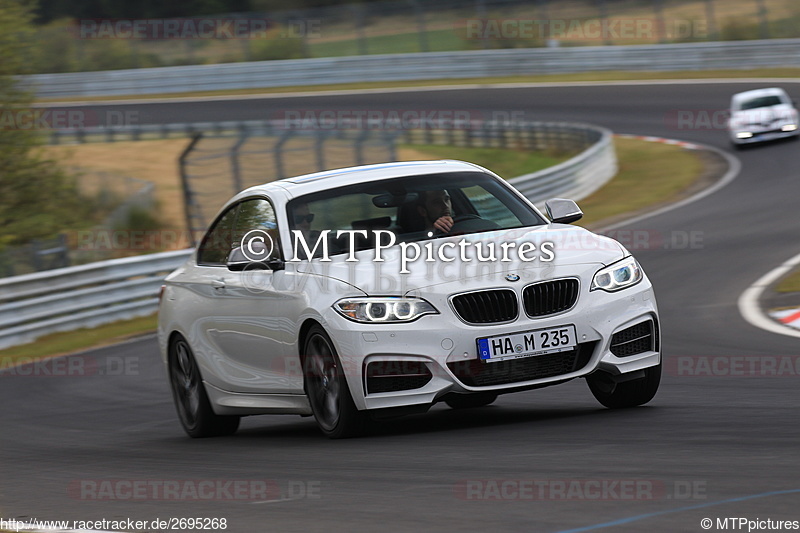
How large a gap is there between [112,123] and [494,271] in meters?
36.6

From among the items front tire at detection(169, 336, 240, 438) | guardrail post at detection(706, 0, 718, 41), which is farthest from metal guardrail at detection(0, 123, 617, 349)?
guardrail post at detection(706, 0, 718, 41)

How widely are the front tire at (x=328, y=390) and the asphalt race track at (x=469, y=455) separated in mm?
101

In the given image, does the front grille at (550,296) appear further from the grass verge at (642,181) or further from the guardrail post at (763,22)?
the guardrail post at (763,22)

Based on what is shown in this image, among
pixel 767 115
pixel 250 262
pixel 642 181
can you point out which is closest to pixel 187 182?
pixel 642 181

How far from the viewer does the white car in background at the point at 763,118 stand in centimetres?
2691

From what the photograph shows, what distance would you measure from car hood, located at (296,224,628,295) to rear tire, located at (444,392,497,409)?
625 millimetres

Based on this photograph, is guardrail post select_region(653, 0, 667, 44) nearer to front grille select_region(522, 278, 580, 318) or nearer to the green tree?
the green tree

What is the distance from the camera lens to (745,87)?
1414 inches

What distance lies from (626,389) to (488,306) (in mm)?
1230

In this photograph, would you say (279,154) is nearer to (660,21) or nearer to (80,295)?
(80,295)

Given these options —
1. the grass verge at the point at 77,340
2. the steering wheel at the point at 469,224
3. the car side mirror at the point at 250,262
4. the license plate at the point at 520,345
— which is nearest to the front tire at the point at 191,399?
the car side mirror at the point at 250,262

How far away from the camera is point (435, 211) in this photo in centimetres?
764

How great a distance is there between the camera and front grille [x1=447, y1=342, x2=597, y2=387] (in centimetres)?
664

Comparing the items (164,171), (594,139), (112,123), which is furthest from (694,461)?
(112,123)
